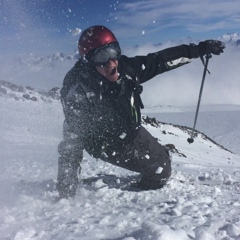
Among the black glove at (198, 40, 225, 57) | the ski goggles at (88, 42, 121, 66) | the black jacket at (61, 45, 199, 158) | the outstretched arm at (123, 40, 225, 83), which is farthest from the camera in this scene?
the black glove at (198, 40, 225, 57)

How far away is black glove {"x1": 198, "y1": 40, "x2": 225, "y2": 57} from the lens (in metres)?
4.84

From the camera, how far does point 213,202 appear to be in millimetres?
3445

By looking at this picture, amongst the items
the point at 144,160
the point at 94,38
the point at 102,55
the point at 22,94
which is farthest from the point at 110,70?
the point at 22,94

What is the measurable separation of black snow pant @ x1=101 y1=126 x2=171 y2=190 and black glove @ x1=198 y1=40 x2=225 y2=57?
1.63 metres

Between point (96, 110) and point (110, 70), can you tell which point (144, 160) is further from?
point (110, 70)

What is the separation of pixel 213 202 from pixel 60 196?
5.72ft

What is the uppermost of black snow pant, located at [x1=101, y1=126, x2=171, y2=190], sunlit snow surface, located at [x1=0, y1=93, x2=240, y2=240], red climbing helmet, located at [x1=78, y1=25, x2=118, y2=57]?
red climbing helmet, located at [x1=78, y1=25, x2=118, y2=57]

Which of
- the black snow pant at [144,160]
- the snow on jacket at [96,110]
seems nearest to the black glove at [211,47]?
the snow on jacket at [96,110]

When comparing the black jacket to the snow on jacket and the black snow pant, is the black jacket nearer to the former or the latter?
the snow on jacket

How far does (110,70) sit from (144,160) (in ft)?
4.11

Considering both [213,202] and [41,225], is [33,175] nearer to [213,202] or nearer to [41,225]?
[41,225]

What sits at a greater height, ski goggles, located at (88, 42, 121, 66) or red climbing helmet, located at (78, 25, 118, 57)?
red climbing helmet, located at (78, 25, 118, 57)

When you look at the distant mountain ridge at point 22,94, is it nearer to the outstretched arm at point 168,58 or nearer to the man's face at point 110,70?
the outstretched arm at point 168,58

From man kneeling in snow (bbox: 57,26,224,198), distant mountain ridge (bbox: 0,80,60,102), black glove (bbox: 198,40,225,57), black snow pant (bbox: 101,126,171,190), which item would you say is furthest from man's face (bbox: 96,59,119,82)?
distant mountain ridge (bbox: 0,80,60,102)
